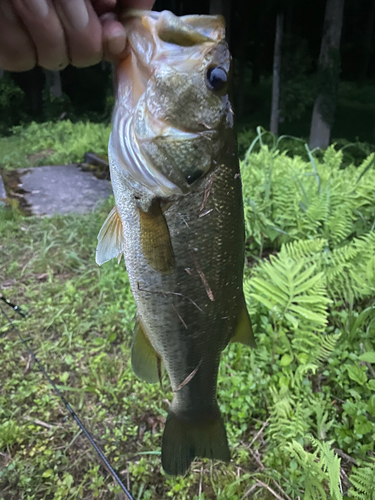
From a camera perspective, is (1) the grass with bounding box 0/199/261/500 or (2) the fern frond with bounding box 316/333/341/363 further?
(2) the fern frond with bounding box 316/333/341/363

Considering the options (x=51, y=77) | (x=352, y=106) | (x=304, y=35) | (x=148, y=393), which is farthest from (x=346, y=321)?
(x=51, y=77)

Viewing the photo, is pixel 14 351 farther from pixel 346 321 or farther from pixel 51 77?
pixel 51 77

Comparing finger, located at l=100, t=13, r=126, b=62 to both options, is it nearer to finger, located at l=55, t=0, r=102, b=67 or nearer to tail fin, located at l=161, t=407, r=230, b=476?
finger, located at l=55, t=0, r=102, b=67

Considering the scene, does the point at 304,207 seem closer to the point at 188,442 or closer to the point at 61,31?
the point at 188,442

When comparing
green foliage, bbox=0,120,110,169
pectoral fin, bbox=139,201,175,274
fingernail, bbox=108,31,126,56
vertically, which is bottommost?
green foliage, bbox=0,120,110,169

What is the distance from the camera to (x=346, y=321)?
8.17 ft

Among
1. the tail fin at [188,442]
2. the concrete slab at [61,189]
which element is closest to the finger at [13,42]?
the tail fin at [188,442]

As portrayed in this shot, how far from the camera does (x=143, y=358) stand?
1.46 m

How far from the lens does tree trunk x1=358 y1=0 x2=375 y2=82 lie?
42.5 feet

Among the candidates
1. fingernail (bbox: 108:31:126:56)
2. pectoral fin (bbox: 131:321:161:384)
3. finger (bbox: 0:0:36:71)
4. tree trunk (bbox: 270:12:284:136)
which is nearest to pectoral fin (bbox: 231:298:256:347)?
pectoral fin (bbox: 131:321:161:384)

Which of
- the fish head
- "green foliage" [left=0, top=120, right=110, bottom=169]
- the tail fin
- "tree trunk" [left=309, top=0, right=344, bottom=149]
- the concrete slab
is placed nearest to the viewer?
the fish head

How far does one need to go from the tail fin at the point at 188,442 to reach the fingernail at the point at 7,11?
1.50 meters

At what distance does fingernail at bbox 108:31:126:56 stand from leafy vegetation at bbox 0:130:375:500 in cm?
170

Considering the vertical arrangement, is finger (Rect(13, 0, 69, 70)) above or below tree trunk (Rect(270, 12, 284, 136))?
above
